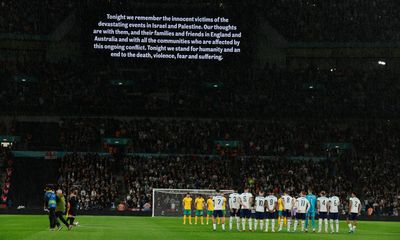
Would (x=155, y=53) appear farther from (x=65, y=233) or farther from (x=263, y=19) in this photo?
(x=65, y=233)

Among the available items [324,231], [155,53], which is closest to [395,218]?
[324,231]

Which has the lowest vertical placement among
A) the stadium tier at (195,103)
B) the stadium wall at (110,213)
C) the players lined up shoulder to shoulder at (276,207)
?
the stadium wall at (110,213)

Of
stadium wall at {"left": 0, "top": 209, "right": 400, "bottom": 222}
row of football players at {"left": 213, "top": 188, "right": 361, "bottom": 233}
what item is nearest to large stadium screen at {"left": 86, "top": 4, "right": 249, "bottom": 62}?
stadium wall at {"left": 0, "top": 209, "right": 400, "bottom": 222}

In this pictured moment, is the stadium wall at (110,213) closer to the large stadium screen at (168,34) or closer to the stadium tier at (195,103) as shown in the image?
the stadium tier at (195,103)

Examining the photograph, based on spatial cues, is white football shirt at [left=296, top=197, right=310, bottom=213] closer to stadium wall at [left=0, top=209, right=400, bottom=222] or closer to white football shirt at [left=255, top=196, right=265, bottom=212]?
white football shirt at [left=255, top=196, right=265, bottom=212]

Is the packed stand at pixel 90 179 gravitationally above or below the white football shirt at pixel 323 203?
above

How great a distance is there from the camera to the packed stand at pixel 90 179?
62.9m

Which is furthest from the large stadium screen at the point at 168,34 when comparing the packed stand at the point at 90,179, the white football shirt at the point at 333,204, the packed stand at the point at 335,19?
the white football shirt at the point at 333,204

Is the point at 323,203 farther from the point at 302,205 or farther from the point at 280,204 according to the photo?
the point at 280,204

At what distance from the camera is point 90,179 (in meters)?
65.4

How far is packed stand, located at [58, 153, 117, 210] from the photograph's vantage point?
206 ft

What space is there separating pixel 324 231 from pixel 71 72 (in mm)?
40252

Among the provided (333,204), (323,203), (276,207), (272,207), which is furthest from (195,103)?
(272,207)

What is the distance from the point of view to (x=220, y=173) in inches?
2704
